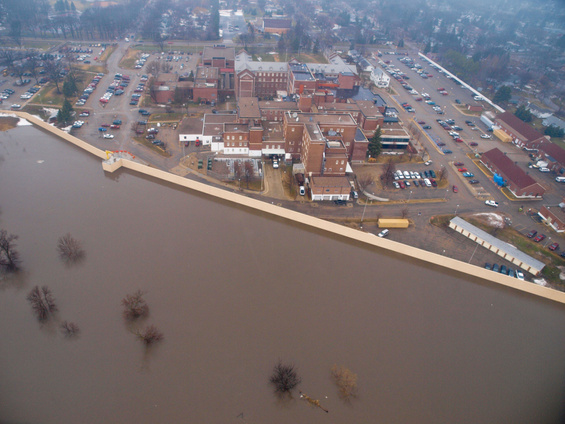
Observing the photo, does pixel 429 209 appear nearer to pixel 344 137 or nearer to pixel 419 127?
pixel 344 137

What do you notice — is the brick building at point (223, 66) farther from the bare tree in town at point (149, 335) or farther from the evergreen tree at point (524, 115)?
the evergreen tree at point (524, 115)

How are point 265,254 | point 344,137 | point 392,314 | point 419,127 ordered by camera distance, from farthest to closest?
point 419,127 → point 344,137 → point 265,254 → point 392,314

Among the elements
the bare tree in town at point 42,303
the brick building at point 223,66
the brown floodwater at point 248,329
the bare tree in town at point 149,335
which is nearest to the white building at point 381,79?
the brick building at point 223,66

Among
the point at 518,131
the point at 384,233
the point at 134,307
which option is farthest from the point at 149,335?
the point at 518,131

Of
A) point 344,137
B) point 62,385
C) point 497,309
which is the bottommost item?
point 62,385

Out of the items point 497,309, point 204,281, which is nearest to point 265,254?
point 204,281

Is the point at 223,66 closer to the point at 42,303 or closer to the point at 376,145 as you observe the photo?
the point at 376,145

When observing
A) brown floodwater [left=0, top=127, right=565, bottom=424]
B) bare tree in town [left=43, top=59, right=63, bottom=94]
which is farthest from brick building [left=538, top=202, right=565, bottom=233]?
bare tree in town [left=43, top=59, right=63, bottom=94]
